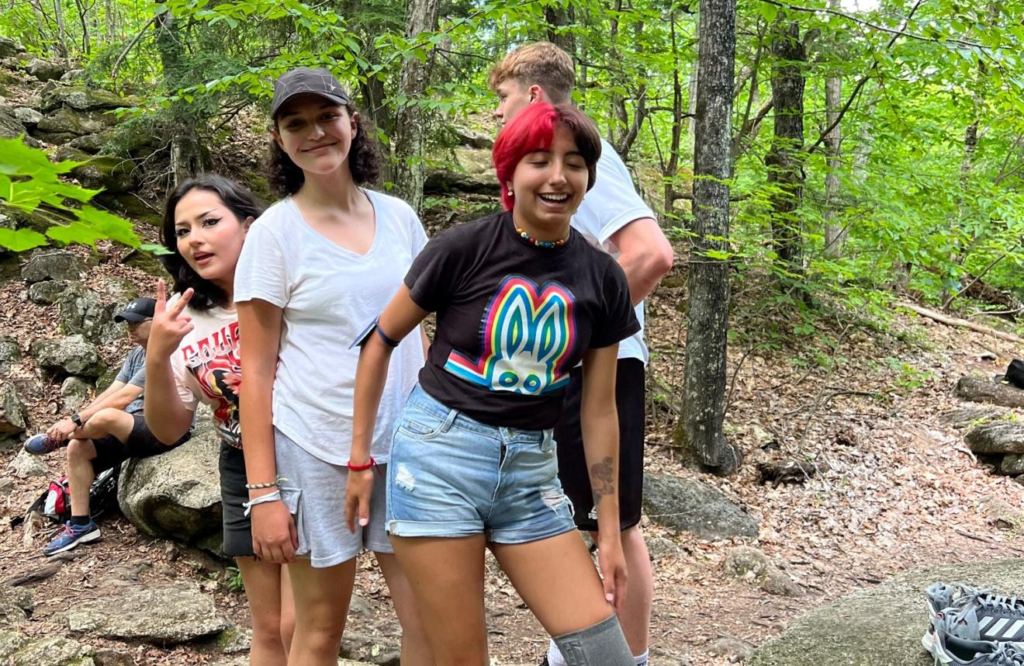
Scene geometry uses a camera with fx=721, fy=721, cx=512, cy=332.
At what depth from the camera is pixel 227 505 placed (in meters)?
2.31

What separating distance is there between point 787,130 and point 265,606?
8899mm

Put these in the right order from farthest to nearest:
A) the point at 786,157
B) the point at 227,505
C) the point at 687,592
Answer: the point at 786,157 < the point at 687,592 < the point at 227,505

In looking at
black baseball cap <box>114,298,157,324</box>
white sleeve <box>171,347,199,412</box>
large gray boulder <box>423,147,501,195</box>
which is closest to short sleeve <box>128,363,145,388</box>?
black baseball cap <box>114,298,157,324</box>

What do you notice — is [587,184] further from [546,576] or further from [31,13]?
[31,13]

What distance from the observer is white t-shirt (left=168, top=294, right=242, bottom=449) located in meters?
2.24

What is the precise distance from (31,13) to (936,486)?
17.1 m

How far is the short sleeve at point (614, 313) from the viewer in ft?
6.17

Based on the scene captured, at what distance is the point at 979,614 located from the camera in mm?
2650

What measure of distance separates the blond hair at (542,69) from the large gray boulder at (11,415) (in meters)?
5.45

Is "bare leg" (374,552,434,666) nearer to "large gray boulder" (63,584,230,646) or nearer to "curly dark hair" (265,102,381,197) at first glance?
"curly dark hair" (265,102,381,197)

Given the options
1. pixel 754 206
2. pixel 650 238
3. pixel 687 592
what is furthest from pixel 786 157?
pixel 650 238

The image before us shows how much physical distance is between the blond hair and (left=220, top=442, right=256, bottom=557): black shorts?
1.52 metres

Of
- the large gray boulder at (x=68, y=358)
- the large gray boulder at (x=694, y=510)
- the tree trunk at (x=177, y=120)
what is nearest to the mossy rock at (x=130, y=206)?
the tree trunk at (x=177, y=120)

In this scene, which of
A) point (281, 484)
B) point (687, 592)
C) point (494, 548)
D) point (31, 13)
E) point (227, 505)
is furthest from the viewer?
point (31, 13)
